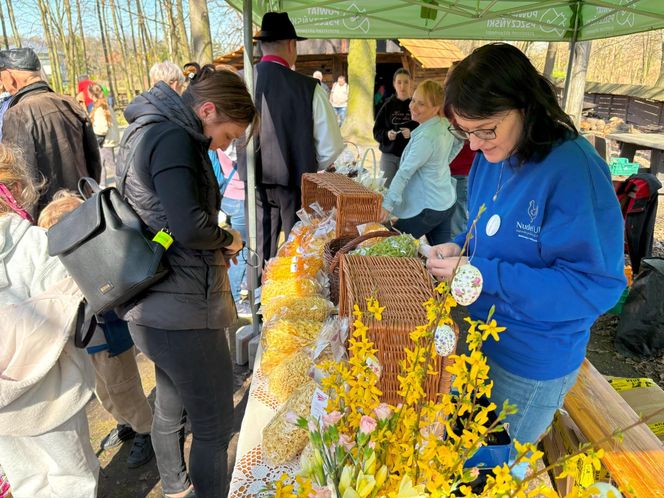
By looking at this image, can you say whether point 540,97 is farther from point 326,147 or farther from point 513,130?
point 326,147

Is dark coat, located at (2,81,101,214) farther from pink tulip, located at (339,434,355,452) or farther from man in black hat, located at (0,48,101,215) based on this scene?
pink tulip, located at (339,434,355,452)

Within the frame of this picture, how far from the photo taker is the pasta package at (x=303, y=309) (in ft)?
5.92

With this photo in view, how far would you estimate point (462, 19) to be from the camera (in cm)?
478

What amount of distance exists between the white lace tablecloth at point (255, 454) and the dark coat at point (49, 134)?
183 cm

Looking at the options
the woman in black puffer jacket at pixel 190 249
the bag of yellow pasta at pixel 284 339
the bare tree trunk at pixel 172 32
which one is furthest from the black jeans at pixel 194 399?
the bare tree trunk at pixel 172 32

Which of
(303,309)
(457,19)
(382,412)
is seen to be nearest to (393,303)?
(382,412)

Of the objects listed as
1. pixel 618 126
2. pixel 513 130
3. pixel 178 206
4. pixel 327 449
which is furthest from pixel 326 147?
pixel 618 126

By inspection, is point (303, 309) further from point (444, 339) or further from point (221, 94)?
point (444, 339)

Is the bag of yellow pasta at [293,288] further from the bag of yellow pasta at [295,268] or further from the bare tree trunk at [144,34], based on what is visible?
the bare tree trunk at [144,34]

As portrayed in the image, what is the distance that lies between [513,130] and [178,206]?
38.6 inches

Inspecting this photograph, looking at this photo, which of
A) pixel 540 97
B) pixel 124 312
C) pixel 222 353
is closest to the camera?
pixel 540 97

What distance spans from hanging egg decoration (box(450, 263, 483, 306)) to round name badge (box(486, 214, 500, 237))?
33cm

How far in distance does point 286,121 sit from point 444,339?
7.51ft

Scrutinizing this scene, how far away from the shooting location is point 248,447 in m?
1.35
